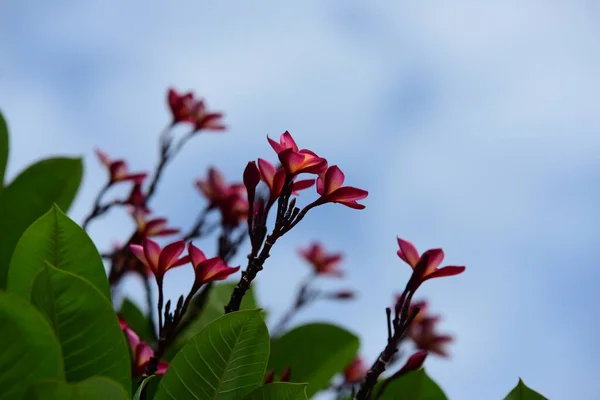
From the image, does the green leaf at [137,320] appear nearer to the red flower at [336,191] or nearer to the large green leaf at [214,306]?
the large green leaf at [214,306]

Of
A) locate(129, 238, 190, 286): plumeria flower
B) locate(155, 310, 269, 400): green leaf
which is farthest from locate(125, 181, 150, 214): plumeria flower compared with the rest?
locate(155, 310, 269, 400): green leaf

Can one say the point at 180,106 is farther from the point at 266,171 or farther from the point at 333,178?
the point at 333,178

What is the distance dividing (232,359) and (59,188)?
1.04 m

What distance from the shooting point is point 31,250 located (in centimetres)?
109

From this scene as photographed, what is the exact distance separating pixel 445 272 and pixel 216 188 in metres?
1.39

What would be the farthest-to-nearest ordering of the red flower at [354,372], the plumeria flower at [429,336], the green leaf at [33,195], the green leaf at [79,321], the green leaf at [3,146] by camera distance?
the red flower at [354,372] → the plumeria flower at [429,336] → the green leaf at [3,146] → the green leaf at [33,195] → the green leaf at [79,321]

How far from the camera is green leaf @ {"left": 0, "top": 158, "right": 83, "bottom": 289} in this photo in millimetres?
1754

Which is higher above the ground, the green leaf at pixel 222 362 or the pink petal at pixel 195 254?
the pink petal at pixel 195 254

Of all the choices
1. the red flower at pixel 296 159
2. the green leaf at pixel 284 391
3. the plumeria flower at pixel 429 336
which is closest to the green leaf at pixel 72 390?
the green leaf at pixel 284 391

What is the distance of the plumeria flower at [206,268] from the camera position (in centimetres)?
114

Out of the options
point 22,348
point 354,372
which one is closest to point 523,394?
point 22,348

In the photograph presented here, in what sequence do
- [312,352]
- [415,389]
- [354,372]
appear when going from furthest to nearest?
[354,372] → [312,352] → [415,389]

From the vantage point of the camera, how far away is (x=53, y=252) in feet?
3.58

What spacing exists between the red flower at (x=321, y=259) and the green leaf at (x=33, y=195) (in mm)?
1564
